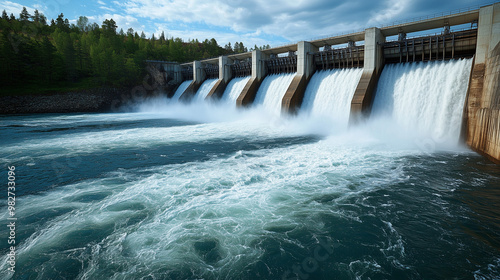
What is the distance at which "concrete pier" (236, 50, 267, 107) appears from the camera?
2806cm

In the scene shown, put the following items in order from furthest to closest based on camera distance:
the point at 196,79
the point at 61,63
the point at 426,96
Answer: the point at 61,63 < the point at 196,79 < the point at 426,96

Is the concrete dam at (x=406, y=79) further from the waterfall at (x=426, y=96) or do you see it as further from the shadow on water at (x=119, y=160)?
the shadow on water at (x=119, y=160)

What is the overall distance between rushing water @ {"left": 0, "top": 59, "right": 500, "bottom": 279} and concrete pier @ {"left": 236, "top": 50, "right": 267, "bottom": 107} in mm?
16225

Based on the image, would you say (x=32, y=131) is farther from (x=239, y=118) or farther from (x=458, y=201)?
(x=458, y=201)

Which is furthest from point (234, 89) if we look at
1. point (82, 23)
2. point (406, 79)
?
point (82, 23)

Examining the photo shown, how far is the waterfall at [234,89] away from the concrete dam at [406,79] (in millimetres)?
2924

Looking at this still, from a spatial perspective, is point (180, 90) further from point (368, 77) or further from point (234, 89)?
point (368, 77)

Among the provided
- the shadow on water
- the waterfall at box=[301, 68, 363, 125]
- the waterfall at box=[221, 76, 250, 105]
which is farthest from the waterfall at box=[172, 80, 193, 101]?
the shadow on water

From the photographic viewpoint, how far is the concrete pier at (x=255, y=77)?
28.1 meters

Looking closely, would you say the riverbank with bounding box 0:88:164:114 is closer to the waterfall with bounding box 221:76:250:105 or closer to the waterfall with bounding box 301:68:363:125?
the waterfall with bounding box 221:76:250:105

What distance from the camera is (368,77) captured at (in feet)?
60.0

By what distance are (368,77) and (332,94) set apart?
3196mm

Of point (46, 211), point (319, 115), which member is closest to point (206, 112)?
point (319, 115)

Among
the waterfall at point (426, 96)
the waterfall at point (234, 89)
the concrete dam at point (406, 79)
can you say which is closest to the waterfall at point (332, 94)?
the concrete dam at point (406, 79)
